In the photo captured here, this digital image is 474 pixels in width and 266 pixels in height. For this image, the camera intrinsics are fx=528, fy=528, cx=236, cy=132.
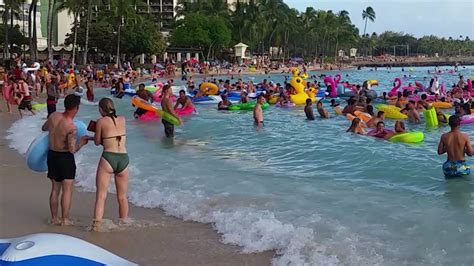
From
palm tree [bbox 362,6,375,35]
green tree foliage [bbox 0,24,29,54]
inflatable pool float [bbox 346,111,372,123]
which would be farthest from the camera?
palm tree [bbox 362,6,375,35]

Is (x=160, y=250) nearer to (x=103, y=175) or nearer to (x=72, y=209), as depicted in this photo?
(x=103, y=175)

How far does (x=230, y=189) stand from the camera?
6.95m

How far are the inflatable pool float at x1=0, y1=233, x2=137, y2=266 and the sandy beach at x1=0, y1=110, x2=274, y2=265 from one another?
1525 millimetres

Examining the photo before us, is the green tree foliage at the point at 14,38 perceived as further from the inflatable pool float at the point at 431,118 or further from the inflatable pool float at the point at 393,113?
the inflatable pool float at the point at 431,118

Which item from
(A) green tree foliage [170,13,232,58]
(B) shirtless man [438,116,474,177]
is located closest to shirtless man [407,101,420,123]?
(B) shirtless man [438,116,474,177]

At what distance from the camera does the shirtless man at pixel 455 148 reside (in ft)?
23.4

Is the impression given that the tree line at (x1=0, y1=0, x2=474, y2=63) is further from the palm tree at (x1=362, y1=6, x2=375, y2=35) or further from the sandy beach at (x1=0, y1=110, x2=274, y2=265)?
the sandy beach at (x1=0, y1=110, x2=274, y2=265)

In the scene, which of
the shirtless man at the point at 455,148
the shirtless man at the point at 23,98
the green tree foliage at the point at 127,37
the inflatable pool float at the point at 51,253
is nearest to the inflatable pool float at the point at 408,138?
the shirtless man at the point at 455,148

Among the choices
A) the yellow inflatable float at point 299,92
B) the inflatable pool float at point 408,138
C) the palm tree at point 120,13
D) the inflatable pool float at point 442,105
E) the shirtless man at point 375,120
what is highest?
the palm tree at point 120,13

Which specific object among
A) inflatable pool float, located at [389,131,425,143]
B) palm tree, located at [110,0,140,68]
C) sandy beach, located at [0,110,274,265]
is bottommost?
sandy beach, located at [0,110,274,265]

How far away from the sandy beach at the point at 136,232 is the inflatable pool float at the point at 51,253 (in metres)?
1.52

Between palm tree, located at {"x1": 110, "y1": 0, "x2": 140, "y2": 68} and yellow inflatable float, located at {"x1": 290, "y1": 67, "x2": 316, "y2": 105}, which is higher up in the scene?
palm tree, located at {"x1": 110, "y1": 0, "x2": 140, "y2": 68}

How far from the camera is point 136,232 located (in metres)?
4.95

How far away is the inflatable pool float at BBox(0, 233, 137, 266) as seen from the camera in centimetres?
248
